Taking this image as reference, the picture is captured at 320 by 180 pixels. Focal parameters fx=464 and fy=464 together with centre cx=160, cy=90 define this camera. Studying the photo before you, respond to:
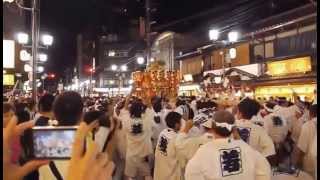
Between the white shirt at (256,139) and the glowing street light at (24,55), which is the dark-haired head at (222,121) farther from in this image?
the glowing street light at (24,55)

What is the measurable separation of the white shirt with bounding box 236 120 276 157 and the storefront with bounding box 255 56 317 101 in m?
14.3

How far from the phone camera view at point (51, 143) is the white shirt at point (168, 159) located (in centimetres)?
475

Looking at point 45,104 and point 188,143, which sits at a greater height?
point 45,104

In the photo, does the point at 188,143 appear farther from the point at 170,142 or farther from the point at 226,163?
the point at 226,163

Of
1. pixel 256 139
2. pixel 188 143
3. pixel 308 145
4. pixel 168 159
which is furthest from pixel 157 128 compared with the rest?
pixel 256 139

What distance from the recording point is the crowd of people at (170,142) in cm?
265

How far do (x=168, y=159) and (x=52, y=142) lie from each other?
17.0 feet

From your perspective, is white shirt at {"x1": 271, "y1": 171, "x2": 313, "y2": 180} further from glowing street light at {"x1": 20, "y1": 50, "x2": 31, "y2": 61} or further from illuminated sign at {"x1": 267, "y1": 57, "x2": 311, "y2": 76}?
glowing street light at {"x1": 20, "y1": 50, "x2": 31, "y2": 61}

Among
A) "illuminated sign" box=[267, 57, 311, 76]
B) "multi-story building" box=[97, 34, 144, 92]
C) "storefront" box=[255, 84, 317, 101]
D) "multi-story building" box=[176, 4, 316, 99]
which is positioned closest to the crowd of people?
"storefront" box=[255, 84, 317, 101]

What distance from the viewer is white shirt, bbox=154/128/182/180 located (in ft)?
25.1

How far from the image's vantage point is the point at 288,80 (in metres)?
23.5

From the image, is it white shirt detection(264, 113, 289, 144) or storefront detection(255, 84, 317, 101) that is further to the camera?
storefront detection(255, 84, 317, 101)

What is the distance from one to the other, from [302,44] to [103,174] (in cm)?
2295

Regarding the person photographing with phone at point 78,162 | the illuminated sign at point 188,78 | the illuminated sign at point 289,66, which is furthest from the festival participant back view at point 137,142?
the illuminated sign at point 188,78
